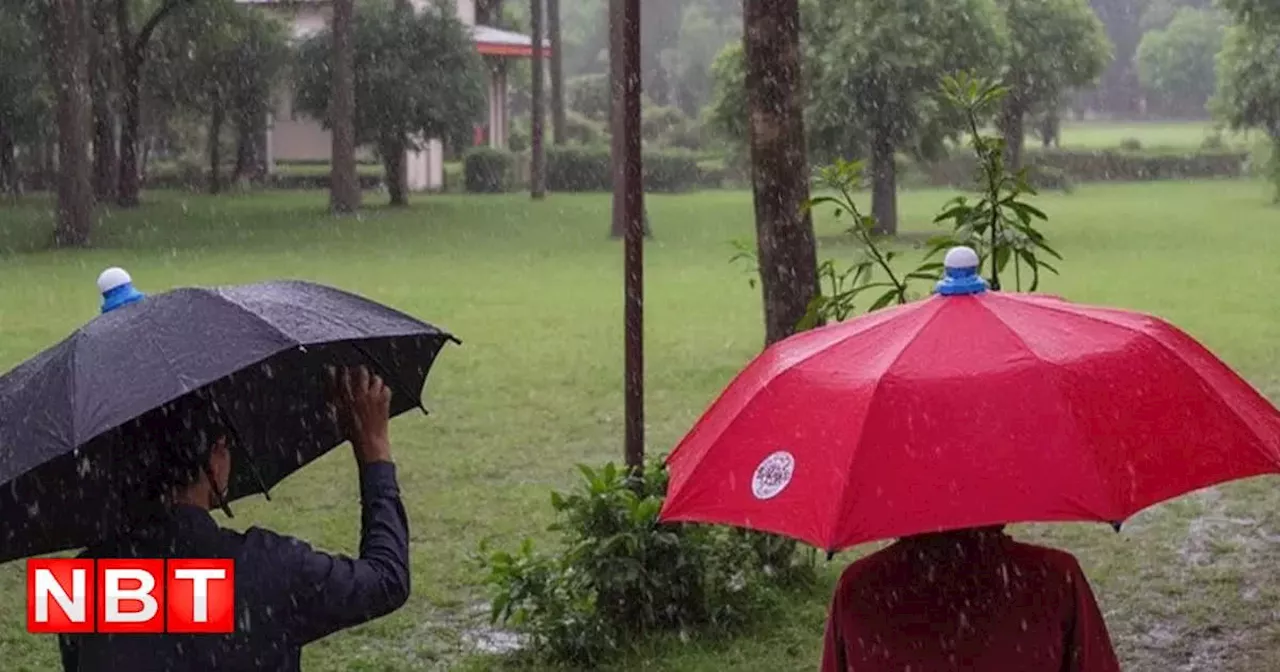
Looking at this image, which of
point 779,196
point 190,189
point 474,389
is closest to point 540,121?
point 190,189

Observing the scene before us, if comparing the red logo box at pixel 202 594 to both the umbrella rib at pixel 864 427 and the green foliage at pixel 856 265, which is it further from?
the green foliage at pixel 856 265

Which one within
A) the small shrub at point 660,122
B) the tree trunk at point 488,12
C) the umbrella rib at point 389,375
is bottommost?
the umbrella rib at point 389,375

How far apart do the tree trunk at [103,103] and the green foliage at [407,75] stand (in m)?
3.95

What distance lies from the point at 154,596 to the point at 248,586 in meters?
0.21

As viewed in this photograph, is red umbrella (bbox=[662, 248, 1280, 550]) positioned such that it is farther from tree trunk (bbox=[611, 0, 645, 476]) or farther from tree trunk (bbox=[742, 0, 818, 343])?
tree trunk (bbox=[742, 0, 818, 343])

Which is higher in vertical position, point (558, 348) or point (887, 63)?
point (887, 63)

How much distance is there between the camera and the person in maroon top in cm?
284

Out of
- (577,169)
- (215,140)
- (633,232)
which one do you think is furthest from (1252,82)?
(633,232)

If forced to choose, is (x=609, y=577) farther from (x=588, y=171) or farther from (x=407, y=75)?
(x=588, y=171)

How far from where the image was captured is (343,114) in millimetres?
34750

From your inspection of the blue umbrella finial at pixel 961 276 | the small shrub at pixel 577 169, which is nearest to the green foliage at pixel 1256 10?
the small shrub at pixel 577 169

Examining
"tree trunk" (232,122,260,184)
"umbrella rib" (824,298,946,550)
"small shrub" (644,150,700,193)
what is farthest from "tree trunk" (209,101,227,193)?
"umbrella rib" (824,298,946,550)

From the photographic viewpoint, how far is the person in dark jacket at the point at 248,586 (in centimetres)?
280

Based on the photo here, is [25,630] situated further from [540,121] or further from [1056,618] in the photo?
[540,121]
